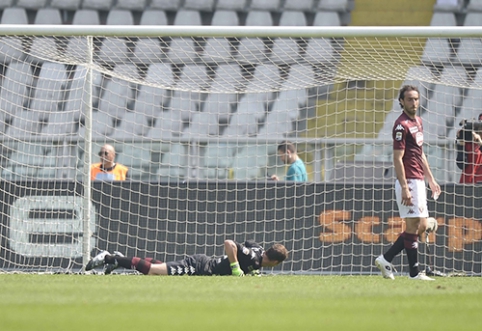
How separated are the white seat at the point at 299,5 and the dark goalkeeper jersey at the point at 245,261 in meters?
8.55

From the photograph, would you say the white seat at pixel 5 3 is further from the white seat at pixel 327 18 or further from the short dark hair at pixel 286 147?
the short dark hair at pixel 286 147

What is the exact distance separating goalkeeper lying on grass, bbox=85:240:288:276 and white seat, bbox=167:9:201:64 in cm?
320

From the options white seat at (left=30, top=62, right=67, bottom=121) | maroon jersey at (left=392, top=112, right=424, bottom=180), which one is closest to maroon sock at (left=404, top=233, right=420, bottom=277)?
maroon jersey at (left=392, top=112, right=424, bottom=180)

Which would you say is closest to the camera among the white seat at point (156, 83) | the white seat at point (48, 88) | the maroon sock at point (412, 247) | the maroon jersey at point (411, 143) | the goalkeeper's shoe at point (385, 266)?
the maroon jersey at point (411, 143)

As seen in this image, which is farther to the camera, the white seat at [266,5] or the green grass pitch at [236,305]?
the white seat at [266,5]

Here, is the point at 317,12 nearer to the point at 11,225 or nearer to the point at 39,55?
the point at 39,55

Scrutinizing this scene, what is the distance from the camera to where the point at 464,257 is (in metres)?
9.40

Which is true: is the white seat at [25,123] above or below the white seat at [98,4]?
below

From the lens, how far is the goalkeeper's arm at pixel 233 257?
8.16 m

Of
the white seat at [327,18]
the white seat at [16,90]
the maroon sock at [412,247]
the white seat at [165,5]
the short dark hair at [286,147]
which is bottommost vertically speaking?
the maroon sock at [412,247]

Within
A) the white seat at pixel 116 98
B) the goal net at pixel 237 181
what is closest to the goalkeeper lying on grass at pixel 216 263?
the goal net at pixel 237 181

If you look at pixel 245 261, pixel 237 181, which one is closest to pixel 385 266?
pixel 245 261

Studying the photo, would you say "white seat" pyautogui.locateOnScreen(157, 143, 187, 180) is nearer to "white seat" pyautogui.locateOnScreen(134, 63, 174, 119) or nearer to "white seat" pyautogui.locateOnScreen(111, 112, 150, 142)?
"white seat" pyautogui.locateOnScreen(134, 63, 174, 119)

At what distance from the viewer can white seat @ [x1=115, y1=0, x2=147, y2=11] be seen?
16.1 m
